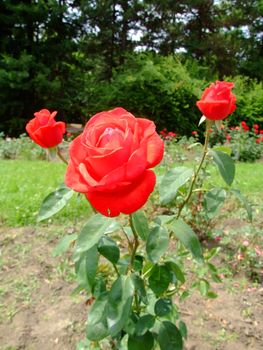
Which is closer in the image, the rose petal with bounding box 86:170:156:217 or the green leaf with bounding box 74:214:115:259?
the rose petal with bounding box 86:170:156:217

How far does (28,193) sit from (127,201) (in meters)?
3.45

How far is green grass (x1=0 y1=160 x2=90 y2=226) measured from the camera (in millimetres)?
3186

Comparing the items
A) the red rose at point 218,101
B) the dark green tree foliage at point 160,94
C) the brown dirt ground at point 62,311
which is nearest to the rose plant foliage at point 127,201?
the red rose at point 218,101

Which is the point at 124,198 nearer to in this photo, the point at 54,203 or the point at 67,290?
the point at 54,203

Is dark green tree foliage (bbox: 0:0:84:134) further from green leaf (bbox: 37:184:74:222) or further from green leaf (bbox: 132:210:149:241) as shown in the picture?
green leaf (bbox: 132:210:149:241)

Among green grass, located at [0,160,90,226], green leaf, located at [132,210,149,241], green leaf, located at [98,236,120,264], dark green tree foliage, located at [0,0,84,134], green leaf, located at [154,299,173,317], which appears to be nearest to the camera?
Answer: green leaf, located at [132,210,149,241]

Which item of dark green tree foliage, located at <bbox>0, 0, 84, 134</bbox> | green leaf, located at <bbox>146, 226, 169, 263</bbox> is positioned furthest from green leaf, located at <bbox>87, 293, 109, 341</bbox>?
dark green tree foliage, located at <bbox>0, 0, 84, 134</bbox>

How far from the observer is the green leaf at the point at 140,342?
1.04 m

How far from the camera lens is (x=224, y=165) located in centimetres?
88

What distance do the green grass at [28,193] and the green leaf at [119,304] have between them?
1.30 metres

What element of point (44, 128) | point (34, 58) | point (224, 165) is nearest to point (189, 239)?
point (224, 165)

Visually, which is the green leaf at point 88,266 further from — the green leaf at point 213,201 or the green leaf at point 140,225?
the green leaf at point 213,201

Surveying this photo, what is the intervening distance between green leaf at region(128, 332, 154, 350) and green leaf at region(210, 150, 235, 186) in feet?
1.71

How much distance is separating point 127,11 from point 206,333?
12.0 m
